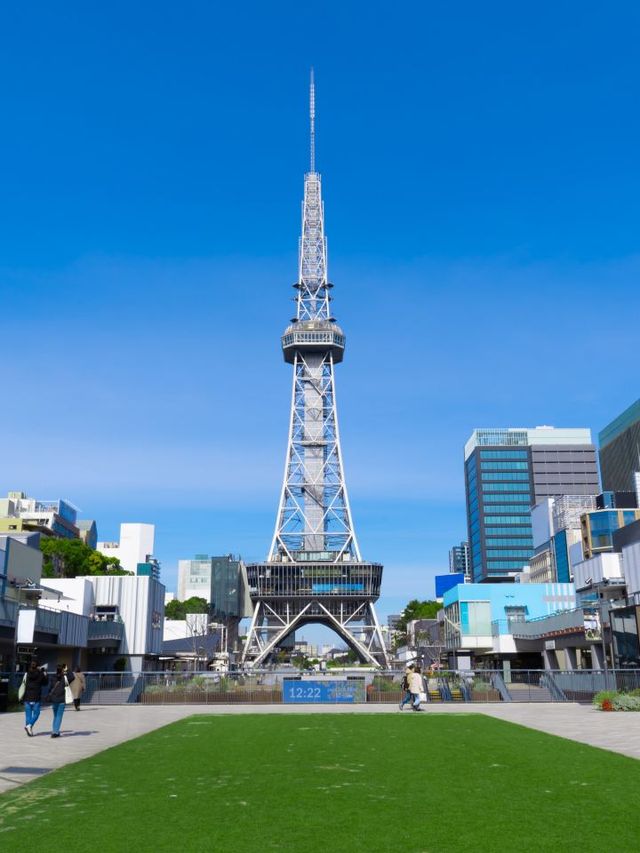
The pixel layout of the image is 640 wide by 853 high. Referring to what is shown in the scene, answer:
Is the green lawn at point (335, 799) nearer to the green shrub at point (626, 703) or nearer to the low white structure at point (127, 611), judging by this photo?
the green shrub at point (626, 703)

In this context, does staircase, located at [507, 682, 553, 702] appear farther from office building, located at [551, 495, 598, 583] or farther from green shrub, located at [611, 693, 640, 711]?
office building, located at [551, 495, 598, 583]

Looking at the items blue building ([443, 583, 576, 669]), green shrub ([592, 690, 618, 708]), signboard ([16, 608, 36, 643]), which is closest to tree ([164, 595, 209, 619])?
blue building ([443, 583, 576, 669])

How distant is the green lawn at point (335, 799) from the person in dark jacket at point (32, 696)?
2.83m

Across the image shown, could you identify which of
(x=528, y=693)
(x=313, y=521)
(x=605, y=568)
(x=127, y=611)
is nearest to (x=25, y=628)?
(x=528, y=693)

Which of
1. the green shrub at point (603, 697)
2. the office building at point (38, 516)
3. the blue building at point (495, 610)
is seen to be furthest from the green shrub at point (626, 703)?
the office building at point (38, 516)

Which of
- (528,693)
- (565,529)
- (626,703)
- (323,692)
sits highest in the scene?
(565,529)

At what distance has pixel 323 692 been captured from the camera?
44.1m

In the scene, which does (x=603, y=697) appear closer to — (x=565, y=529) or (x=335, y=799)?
(x=335, y=799)

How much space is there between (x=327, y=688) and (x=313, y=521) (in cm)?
11206

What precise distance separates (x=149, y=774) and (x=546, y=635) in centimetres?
7156

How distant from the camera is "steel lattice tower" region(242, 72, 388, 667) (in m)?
Answer: 142

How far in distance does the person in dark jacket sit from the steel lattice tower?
112m

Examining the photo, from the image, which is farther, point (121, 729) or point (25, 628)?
point (25, 628)

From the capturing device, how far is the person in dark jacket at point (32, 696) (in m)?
23.0
